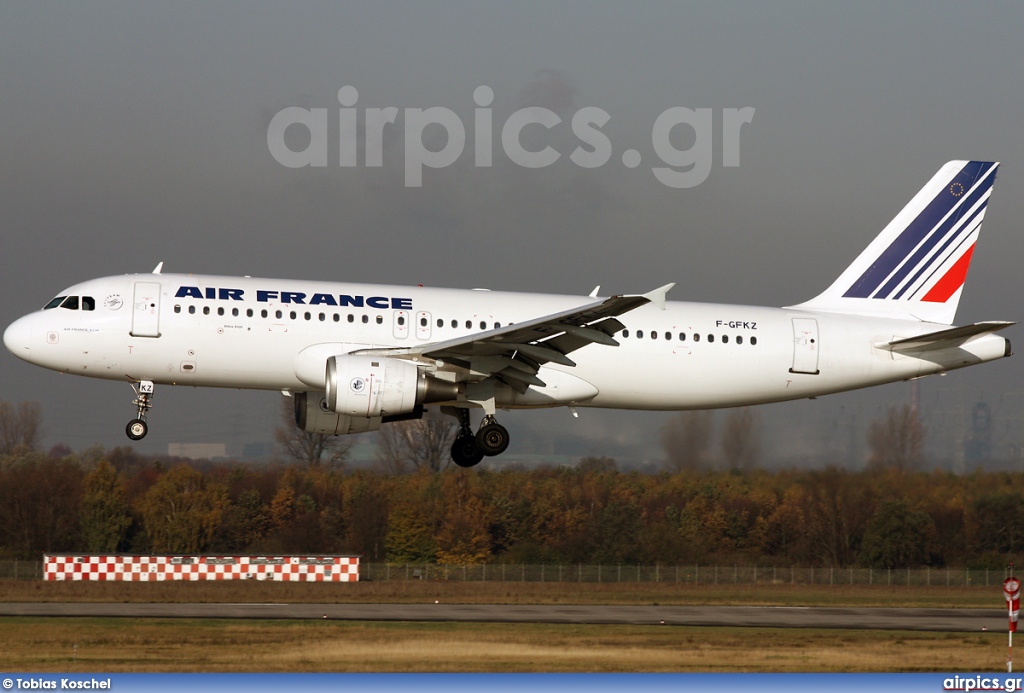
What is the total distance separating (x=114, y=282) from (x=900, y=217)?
21627mm

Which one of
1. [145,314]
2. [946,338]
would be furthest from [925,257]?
[145,314]

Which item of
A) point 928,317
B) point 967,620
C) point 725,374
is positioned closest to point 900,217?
point 928,317

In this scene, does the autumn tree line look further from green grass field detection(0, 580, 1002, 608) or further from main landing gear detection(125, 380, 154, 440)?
main landing gear detection(125, 380, 154, 440)

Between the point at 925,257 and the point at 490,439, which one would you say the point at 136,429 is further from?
the point at 925,257

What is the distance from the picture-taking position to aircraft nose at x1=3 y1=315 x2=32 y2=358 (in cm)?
3003

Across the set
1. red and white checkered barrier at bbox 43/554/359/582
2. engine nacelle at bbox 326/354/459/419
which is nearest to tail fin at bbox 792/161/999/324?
engine nacelle at bbox 326/354/459/419

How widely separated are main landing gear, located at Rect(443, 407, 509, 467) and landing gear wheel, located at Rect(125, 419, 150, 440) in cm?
747

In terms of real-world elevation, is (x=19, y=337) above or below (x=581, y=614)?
above

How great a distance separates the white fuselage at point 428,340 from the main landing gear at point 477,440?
79 cm

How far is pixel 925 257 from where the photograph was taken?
36469mm

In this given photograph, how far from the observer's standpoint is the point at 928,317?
117 feet

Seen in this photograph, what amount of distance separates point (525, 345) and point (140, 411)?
9.38 meters

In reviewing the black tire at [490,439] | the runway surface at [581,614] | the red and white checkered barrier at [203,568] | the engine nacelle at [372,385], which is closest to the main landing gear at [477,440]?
the black tire at [490,439]

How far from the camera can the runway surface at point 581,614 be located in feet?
115
